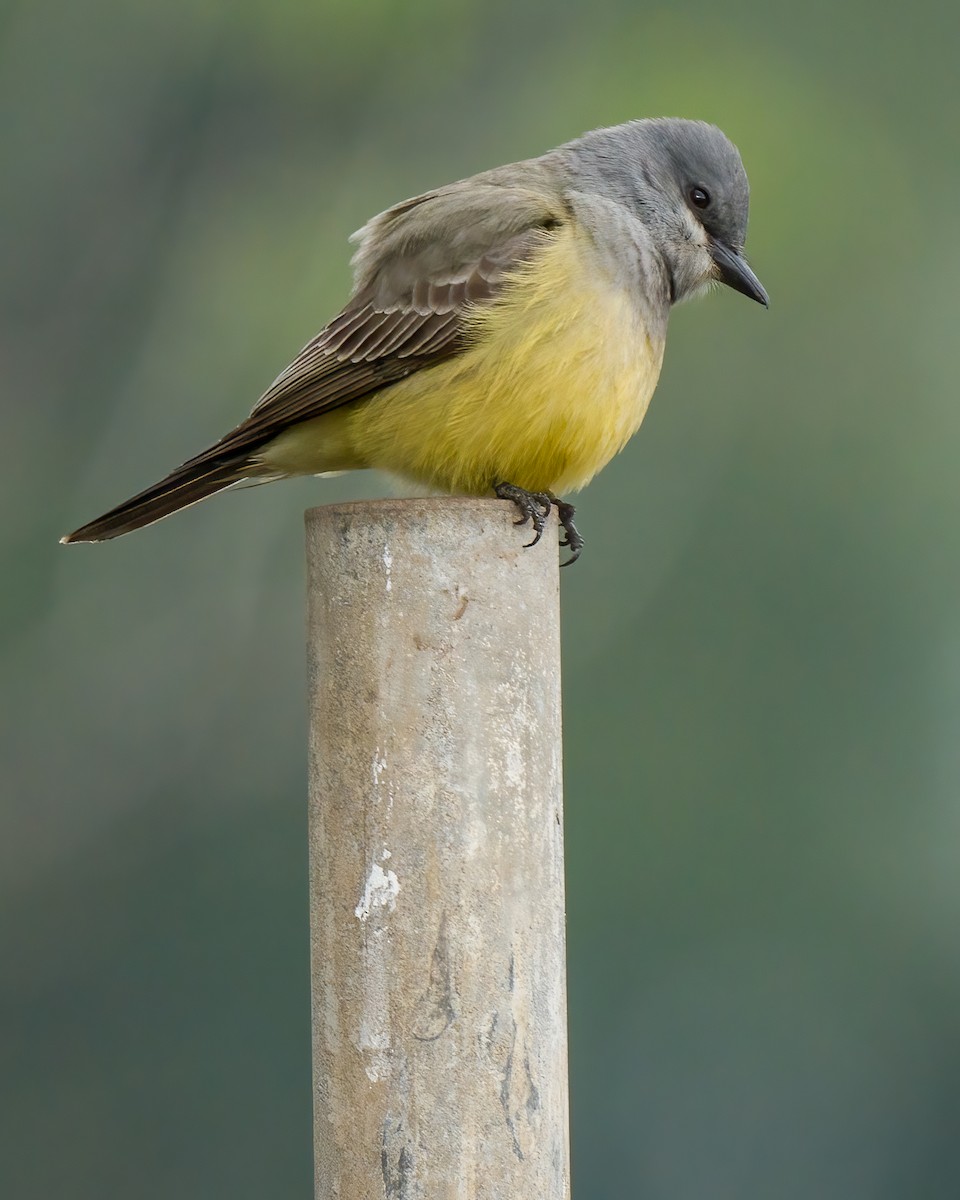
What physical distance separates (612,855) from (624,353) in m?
5.97

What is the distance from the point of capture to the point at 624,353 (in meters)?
3.04

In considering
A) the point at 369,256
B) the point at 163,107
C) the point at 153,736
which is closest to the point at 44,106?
the point at 163,107

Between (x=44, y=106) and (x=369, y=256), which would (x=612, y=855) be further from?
(x=369, y=256)

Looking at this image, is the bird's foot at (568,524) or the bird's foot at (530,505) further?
the bird's foot at (568,524)

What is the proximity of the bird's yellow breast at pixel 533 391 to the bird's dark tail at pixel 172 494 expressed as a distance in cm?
31

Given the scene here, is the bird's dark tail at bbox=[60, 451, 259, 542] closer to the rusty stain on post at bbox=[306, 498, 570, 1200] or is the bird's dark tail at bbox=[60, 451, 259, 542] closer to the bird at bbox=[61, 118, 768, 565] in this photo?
the bird at bbox=[61, 118, 768, 565]

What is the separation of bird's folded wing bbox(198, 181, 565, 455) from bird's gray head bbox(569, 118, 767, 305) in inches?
9.9

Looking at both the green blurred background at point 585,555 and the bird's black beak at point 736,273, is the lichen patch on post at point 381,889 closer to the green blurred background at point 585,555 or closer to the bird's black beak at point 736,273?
the bird's black beak at point 736,273

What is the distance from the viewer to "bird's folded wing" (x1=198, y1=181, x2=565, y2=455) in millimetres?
3109

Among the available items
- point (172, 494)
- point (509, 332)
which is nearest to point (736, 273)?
point (509, 332)

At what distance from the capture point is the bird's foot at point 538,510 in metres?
2.57

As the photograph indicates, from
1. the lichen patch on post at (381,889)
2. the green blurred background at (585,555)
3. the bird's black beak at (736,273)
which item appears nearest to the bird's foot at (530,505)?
the lichen patch on post at (381,889)

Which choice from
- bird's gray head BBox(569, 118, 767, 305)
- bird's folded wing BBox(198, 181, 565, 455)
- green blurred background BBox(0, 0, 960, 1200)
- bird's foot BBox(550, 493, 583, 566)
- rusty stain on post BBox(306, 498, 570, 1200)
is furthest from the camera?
green blurred background BBox(0, 0, 960, 1200)

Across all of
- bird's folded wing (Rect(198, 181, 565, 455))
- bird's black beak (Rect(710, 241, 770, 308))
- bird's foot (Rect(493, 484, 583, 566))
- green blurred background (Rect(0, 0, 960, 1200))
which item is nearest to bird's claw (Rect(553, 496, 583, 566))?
bird's foot (Rect(493, 484, 583, 566))
